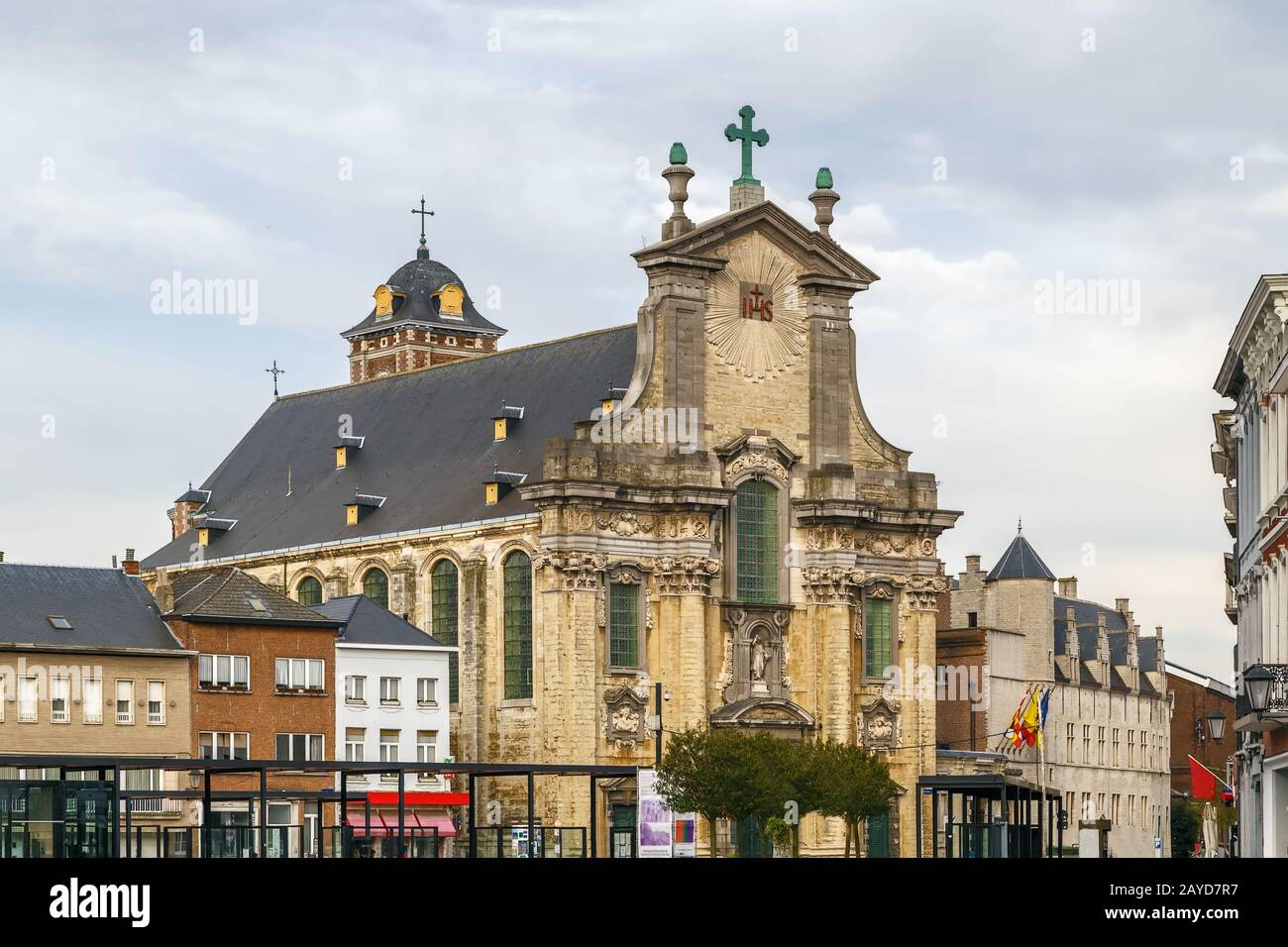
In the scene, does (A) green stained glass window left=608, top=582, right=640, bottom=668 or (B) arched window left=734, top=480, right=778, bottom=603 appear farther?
(B) arched window left=734, top=480, right=778, bottom=603

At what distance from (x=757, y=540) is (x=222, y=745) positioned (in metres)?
19.1

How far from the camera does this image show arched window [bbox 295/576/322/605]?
94.1 m

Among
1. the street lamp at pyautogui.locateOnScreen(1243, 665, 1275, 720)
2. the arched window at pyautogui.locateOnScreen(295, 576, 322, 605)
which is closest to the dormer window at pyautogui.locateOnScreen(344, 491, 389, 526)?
the arched window at pyautogui.locateOnScreen(295, 576, 322, 605)

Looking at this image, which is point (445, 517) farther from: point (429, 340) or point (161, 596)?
point (429, 340)

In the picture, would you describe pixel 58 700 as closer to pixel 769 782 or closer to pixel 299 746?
pixel 299 746

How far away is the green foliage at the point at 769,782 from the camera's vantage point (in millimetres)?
74625

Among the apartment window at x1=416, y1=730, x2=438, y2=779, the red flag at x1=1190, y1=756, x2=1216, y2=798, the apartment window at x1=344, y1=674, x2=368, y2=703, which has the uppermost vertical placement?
the apartment window at x1=344, y1=674, x2=368, y2=703

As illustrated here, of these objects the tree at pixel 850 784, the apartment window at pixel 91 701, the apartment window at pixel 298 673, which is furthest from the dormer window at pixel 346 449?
the tree at pixel 850 784

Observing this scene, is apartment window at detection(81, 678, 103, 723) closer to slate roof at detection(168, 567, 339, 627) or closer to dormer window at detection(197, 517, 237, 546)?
slate roof at detection(168, 567, 339, 627)

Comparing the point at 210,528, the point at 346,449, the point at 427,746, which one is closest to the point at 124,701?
the point at 427,746

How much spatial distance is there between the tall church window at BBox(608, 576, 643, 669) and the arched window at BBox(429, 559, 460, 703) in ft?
20.6

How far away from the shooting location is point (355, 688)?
8131 centimetres

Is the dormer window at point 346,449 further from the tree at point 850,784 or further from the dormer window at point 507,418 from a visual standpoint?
the tree at point 850,784
